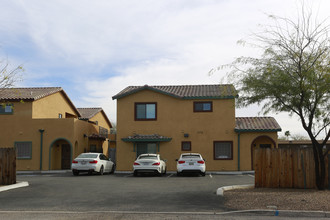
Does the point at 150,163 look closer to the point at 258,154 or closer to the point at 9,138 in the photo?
the point at 258,154

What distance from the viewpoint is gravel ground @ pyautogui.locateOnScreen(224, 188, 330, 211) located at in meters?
10.0

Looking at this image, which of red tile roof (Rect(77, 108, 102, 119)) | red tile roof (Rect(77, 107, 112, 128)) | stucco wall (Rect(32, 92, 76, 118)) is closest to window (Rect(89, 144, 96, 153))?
stucco wall (Rect(32, 92, 76, 118))

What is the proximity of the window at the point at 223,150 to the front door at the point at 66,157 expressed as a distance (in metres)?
11.5

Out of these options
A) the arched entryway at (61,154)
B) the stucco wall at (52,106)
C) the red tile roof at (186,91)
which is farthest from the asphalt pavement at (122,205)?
the stucco wall at (52,106)

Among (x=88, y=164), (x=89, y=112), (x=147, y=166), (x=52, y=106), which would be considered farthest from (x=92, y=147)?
(x=147, y=166)

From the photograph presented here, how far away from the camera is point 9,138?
1097 inches

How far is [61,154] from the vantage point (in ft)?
95.4

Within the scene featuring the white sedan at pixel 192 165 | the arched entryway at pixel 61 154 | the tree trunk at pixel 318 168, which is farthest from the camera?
the arched entryway at pixel 61 154

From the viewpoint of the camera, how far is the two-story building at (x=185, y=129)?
2642cm

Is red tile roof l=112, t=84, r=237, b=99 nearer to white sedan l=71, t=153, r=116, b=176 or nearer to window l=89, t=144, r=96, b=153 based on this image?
white sedan l=71, t=153, r=116, b=176

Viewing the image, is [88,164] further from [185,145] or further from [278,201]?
[278,201]

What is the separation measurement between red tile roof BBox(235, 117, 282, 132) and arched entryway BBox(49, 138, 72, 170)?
12952 mm

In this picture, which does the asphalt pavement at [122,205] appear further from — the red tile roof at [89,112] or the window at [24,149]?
the red tile roof at [89,112]

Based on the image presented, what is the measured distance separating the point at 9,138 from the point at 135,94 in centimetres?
1007
